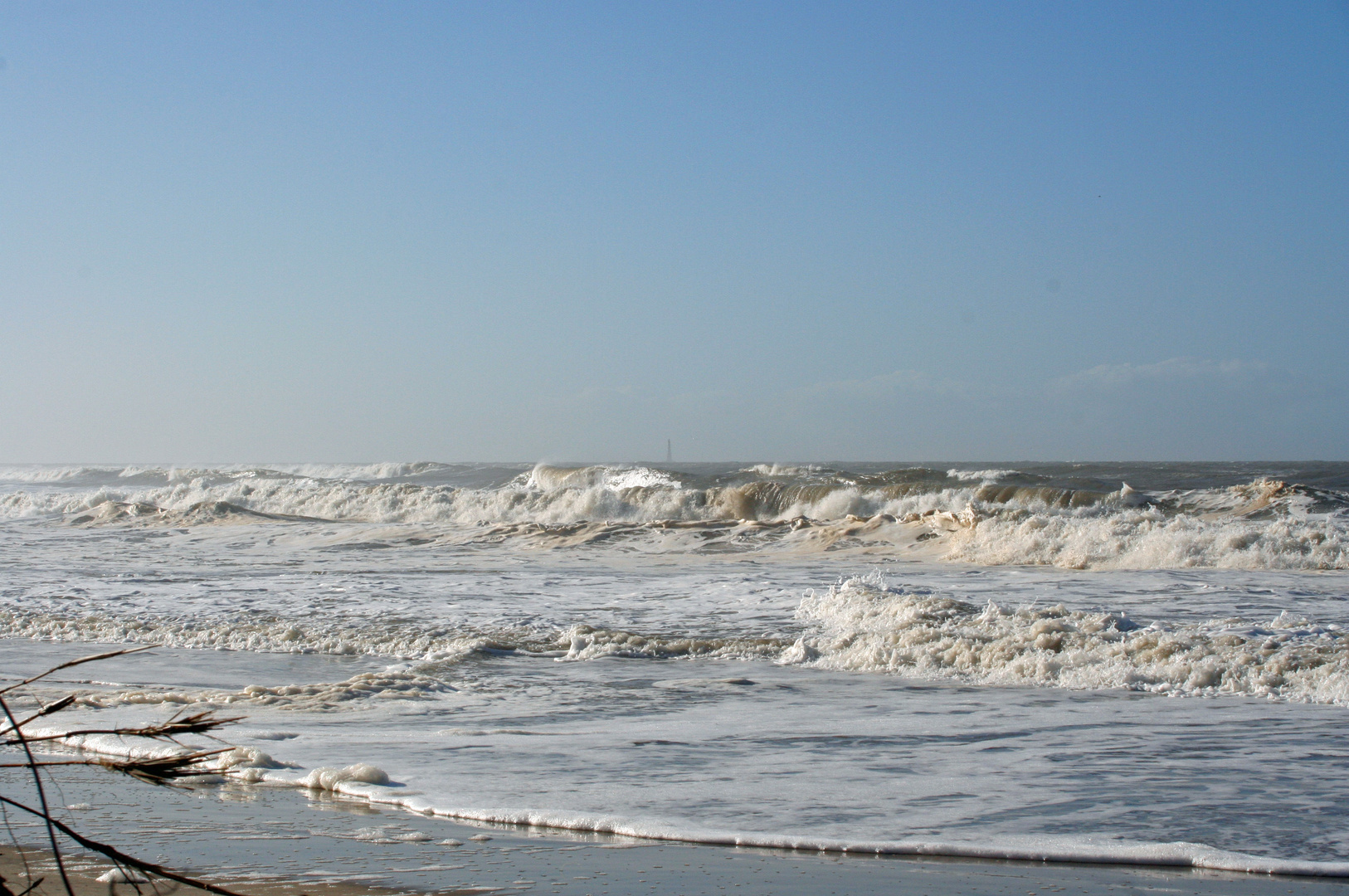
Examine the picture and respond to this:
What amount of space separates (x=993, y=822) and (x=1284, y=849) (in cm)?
105

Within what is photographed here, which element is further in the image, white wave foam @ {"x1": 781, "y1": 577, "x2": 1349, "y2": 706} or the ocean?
white wave foam @ {"x1": 781, "y1": 577, "x2": 1349, "y2": 706}

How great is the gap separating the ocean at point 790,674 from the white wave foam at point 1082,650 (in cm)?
3

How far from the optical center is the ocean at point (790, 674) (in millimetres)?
4664

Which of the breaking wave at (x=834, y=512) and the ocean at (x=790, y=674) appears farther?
the breaking wave at (x=834, y=512)

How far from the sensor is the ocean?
466 cm

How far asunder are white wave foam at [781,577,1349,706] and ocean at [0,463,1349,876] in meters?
0.03

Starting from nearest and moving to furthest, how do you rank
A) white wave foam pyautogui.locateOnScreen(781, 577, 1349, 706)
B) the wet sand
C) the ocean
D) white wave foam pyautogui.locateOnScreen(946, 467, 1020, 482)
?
1. the wet sand
2. the ocean
3. white wave foam pyautogui.locateOnScreen(781, 577, 1349, 706)
4. white wave foam pyautogui.locateOnScreen(946, 467, 1020, 482)

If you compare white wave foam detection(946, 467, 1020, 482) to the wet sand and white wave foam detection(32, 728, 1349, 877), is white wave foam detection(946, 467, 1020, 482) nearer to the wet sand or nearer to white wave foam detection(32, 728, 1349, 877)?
white wave foam detection(32, 728, 1349, 877)

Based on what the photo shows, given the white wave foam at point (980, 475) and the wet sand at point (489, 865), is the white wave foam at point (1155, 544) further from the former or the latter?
the white wave foam at point (980, 475)

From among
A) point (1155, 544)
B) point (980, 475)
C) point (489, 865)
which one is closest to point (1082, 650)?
point (489, 865)

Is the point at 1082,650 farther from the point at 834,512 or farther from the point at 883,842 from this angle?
the point at 834,512

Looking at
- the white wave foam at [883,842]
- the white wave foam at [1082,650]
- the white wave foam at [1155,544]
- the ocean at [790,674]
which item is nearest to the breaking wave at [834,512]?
the white wave foam at [1155,544]

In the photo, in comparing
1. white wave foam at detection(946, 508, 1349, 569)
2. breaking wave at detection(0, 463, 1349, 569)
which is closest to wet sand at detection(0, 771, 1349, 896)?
white wave foam at detection(946, 508, 1349, 569)

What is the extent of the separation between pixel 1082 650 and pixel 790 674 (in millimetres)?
Answer: 2244
